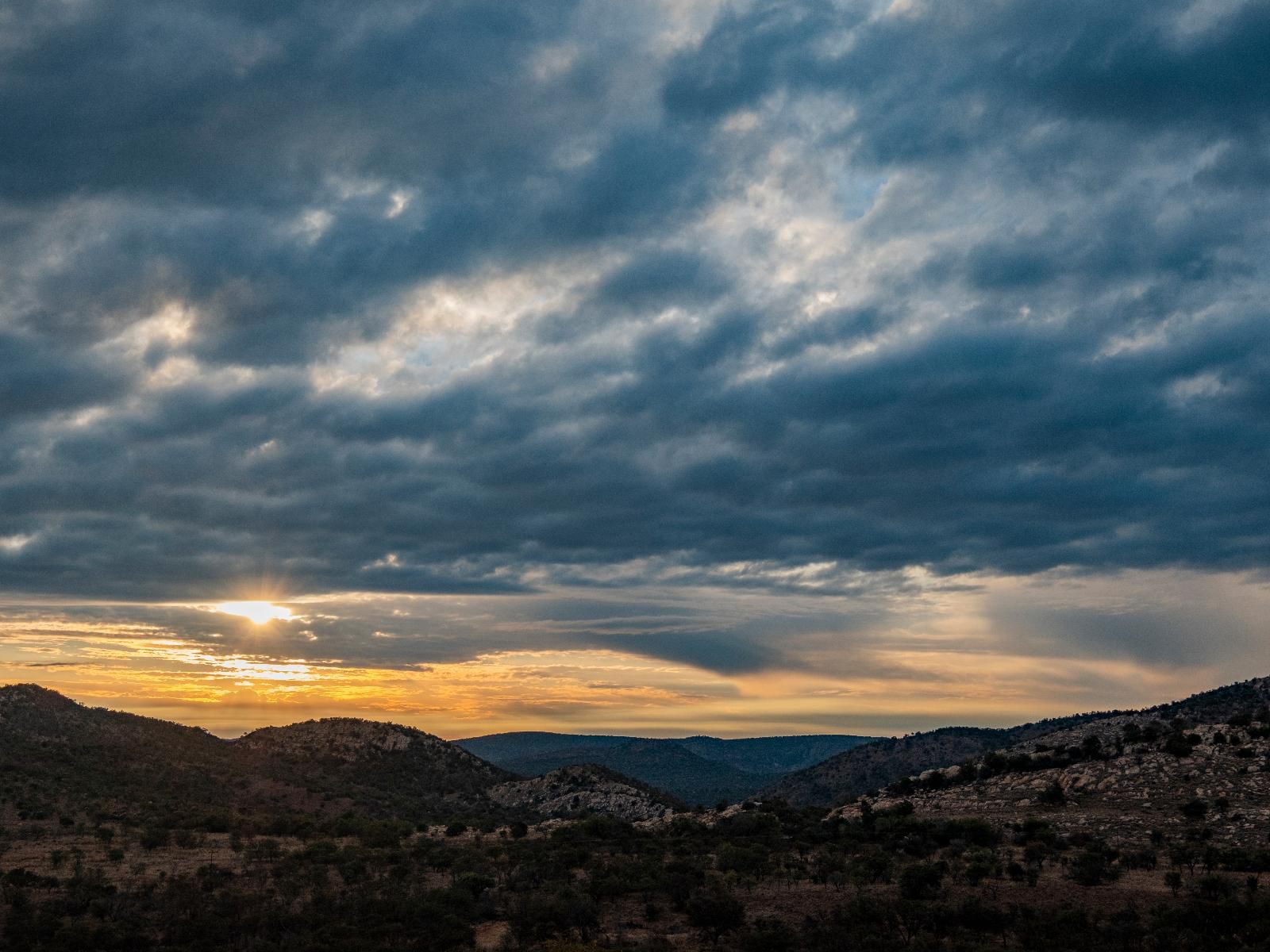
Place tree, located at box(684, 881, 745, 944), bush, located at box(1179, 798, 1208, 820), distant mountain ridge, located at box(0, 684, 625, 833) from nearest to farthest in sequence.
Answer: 1. tree, located at box(684, 881, 745, 944)
2. bush, located at box(1179, 798, 1208, 820)
3. distant mountain ridge, located at box(0, 684, 625, 833)

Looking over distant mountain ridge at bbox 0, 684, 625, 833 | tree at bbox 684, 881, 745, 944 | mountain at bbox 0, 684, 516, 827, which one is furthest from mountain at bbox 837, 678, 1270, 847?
mountain at bbox 0, 684, 516, 827

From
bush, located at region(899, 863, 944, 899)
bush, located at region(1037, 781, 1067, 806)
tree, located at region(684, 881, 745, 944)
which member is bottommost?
tree, located at region(684, 881, 745, 944)

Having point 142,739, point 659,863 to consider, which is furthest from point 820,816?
point 142,739

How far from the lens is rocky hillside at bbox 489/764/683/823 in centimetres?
10944

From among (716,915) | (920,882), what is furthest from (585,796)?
(716,915)

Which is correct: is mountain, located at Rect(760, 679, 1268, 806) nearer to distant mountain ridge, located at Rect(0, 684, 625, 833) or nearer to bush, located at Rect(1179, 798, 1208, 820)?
→ distant mountain ridge, located at Rect(0, 684, 625, 833)

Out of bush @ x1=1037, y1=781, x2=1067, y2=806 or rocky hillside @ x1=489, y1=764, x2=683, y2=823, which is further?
rocky hillside @ x1=489, y1=764, x2=683, y2=823

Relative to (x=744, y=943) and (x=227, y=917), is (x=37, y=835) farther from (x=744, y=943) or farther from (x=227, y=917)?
(x=744, y=943)

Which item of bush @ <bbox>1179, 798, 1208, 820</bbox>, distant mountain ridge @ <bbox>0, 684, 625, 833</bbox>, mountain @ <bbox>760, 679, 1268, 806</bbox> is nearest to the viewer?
bush @ <bbox>1179, 798, 1208, 820</bbox>

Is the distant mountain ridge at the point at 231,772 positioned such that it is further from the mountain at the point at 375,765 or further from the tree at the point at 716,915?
the tree at the point at 716,915

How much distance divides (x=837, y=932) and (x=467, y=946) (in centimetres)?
1291

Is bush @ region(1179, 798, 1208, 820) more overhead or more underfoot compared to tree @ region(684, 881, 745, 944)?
more overhead

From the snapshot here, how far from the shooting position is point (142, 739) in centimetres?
11694

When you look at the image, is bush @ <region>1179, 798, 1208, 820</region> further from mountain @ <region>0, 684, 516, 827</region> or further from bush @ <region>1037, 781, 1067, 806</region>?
mountain @ <region>0, 684, 516, 827</region>
